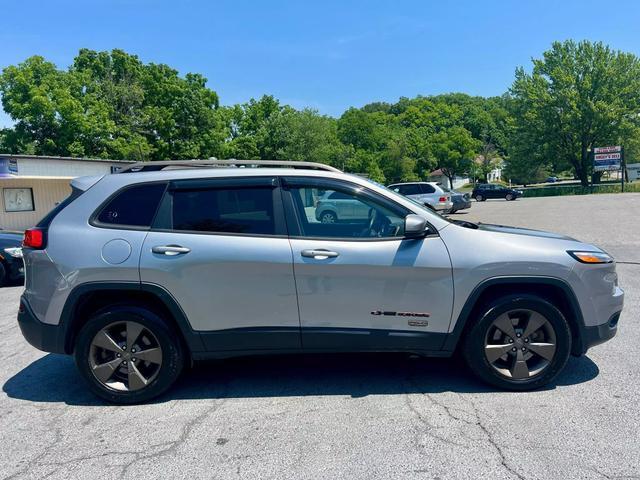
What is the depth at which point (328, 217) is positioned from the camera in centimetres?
384

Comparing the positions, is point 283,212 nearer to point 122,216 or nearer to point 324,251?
point 324,251

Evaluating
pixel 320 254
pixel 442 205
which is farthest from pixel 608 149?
pixel 320 254

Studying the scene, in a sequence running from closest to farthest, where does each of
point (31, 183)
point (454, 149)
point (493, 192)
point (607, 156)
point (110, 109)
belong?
point (31, 183) → point (110, 109) → point (493, 192) → point (607, 156) → point (454, 149)

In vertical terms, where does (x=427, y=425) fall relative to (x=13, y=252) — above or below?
below

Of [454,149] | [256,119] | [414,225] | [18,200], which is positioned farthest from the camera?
[454,149]

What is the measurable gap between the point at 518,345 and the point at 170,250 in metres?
2.86

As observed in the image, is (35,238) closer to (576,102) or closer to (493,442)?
(493,442)

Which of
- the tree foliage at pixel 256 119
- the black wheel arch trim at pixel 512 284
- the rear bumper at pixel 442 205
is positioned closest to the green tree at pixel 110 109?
the tree foliage at pixel 256 119

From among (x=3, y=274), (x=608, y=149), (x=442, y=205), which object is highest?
(x=608, y=149)

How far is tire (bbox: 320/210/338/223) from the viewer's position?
12.3ft

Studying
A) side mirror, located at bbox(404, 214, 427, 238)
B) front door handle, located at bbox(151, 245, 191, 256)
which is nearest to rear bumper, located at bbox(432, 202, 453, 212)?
side mirror, located at bbox(404, 214, 427, 238)

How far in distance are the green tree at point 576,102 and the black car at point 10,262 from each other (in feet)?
160

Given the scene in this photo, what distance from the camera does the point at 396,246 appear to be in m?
3.45

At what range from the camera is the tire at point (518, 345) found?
3.50 meters
